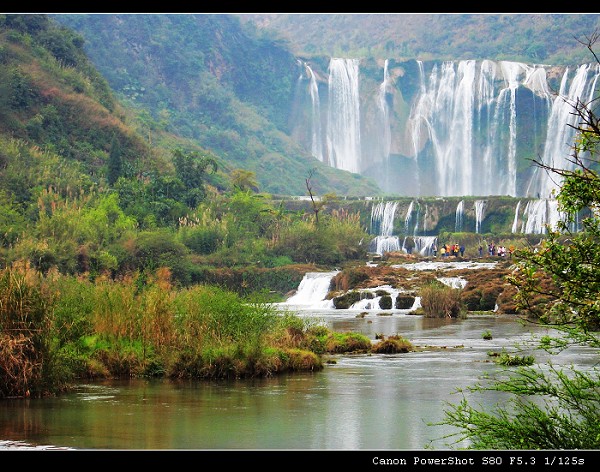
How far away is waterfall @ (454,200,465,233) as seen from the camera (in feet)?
237

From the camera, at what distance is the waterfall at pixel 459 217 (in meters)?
72.2

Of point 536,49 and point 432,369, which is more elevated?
point 536,49

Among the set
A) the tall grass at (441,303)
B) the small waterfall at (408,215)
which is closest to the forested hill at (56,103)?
the small waterfall at (408,215)

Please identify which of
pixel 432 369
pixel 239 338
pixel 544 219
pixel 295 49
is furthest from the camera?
pixel 295 49

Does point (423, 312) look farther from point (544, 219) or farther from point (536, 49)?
point (536, 49)

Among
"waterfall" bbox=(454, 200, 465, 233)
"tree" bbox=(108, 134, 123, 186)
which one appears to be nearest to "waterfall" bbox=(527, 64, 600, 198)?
"waterfall" bbox=(454, 200, 465, 233)

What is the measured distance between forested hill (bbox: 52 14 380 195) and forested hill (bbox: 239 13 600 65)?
630 centimetres

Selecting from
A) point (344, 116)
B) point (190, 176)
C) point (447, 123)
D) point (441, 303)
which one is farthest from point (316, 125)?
point (441, 303)

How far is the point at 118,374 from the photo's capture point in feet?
71.9

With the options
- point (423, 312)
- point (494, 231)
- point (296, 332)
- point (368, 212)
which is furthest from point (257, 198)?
point (296, 332)

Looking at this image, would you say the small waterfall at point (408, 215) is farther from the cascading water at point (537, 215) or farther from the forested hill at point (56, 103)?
the forested hill at point (56, 103)

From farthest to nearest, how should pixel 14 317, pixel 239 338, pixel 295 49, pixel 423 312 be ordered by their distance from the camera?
pixel 295 49, pixel 423 312, pixel 239 338, pixel 14 317

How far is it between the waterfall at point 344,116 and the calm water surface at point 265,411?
9090cm
